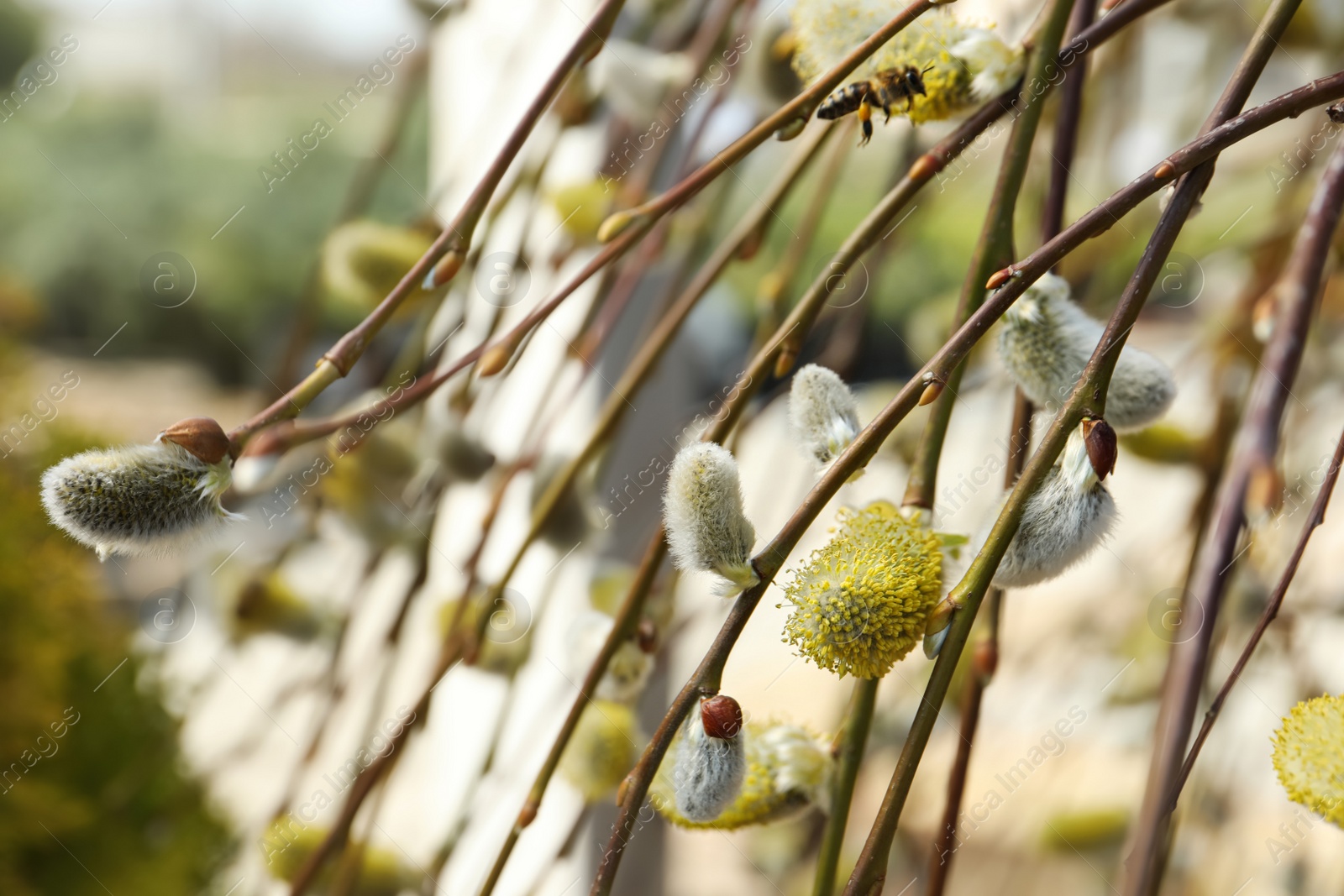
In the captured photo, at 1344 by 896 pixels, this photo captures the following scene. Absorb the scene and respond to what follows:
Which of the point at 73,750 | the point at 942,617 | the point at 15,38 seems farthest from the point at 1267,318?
the point at 15,38

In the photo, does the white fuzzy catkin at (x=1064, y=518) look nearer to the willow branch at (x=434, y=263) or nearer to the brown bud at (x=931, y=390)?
the brown bud at (x=931, y=390)

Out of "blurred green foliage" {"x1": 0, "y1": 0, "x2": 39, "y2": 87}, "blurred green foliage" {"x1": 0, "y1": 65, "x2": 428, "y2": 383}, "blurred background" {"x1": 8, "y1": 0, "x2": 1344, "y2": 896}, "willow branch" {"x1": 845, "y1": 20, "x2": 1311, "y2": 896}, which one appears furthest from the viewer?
"blurred green foliage" {"x1": 0, "y1": 0, "x2": 39, "y2": 87}

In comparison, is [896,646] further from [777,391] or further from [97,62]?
[97,62]

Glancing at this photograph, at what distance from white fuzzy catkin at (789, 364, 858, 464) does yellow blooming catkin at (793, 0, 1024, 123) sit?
71 millimetres

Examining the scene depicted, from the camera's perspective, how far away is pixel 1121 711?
0.62 meters

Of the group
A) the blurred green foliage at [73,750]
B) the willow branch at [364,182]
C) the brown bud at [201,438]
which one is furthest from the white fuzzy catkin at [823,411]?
the blurred green foliage at [73,750]

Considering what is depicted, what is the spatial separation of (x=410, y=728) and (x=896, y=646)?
6.5 inches

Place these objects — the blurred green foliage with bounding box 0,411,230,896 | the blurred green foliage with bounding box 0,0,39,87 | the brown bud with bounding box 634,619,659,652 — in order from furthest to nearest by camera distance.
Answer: the blurred green foliage with bounding box 0,0,39,87 → the blurred green foliage with bounding box 0,411,230,896 → the brown bud with bounding box 634,619,659,652

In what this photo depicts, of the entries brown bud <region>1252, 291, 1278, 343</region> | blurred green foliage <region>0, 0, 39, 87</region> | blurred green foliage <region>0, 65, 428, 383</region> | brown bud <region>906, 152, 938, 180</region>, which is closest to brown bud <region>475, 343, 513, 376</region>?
brown bud <region>906, 152, 938, 180</region>

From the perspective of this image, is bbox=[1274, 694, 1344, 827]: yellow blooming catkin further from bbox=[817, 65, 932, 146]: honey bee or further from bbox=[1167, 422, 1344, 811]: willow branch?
bbox=[817, 65, 932, 146]: honey bee

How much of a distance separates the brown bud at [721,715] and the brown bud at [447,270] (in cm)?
11

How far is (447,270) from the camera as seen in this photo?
0.22m

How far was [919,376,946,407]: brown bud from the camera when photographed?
6.7 inches

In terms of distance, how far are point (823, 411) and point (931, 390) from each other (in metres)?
0.04
